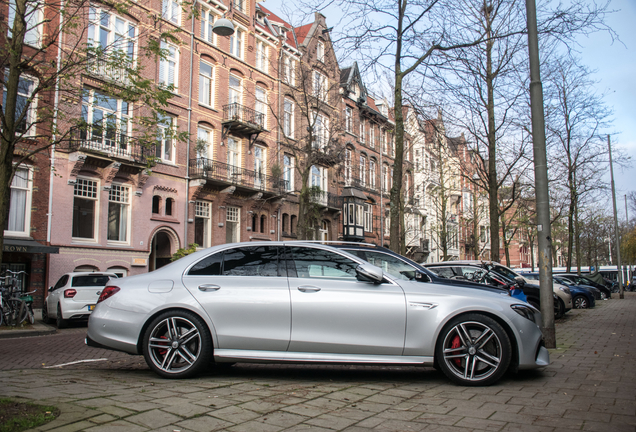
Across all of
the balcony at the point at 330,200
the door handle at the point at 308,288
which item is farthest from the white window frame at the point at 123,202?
the door handle at the point at 308,288

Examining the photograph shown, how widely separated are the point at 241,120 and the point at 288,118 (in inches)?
240

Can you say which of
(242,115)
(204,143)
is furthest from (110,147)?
(242,115)

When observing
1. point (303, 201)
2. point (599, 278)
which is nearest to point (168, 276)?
point (303, 201)

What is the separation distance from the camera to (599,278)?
3675cm

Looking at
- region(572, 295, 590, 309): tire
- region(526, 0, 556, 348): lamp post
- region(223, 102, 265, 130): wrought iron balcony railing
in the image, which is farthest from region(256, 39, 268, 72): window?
region(526, 0, 556, 348): lamp post

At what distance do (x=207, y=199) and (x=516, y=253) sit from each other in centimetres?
8702

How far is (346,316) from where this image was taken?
5590mm

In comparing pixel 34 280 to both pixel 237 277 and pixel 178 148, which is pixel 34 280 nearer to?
pixel 178 148

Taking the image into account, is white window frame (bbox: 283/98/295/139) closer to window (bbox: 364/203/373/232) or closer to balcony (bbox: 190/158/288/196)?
balcony (bbox: 190/158/288/196)

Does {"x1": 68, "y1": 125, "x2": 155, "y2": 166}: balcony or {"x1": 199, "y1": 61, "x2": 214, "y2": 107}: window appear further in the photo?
{"x1": 199, "y1": 61, "x2": 214, "y2": 107}: window

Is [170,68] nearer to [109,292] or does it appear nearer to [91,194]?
[91,194]

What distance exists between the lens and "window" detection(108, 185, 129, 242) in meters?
23.2

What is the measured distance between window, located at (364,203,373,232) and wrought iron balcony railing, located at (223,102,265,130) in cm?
1544

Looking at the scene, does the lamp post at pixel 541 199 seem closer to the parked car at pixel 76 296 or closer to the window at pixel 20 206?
the parked car at pixel 76 296
